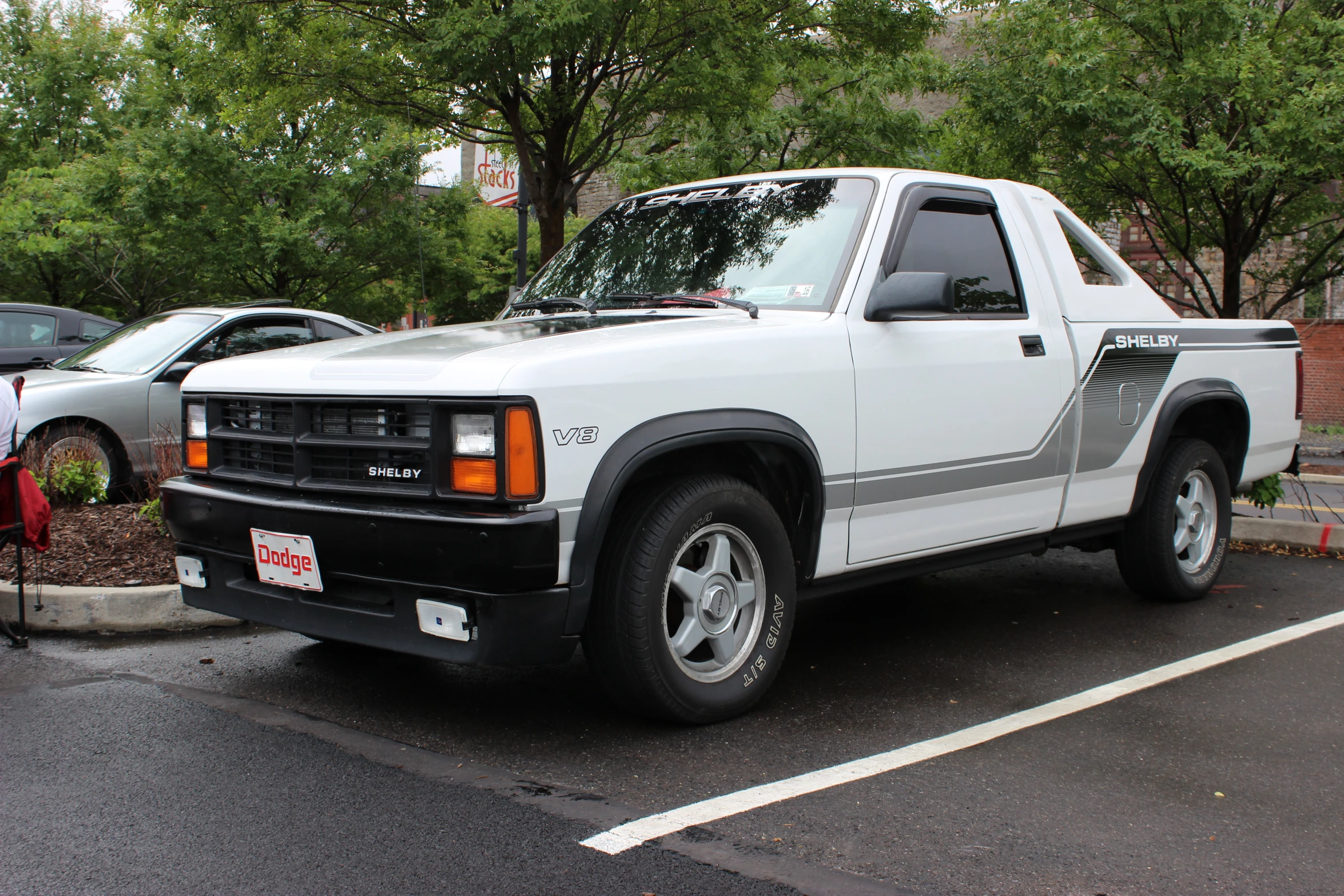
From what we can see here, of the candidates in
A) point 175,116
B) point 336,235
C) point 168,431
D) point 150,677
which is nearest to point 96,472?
point 168,431

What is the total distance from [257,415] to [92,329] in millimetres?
10281

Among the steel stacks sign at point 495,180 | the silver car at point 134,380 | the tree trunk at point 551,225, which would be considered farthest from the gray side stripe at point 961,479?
the steel stacks sign at point 495,180

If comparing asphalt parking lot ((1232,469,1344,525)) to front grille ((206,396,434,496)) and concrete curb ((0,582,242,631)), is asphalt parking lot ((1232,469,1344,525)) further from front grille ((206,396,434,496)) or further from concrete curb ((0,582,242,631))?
concrete curb ((0,582,242,631))

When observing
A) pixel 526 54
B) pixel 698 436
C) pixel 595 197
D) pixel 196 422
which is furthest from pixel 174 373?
pixel 595 197

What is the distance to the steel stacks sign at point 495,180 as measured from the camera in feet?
72.6

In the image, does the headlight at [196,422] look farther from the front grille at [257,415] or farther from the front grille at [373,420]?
the front grille at [373,420]

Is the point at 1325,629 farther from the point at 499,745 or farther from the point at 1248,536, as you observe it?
the point at 499,745

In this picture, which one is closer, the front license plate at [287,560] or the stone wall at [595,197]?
→ the front license plate at [287,560]

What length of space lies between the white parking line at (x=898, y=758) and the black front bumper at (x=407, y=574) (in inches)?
25.2

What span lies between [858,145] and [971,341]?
22.5 ft

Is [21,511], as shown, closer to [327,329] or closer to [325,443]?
[325,443]

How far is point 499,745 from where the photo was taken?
387 centimetres

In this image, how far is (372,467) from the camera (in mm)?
3729

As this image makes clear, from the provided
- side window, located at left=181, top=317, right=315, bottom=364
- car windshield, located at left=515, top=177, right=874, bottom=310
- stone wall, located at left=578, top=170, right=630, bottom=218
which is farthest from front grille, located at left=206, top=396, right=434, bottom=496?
stone wall, located at left=578, top=170, right=630, bottom=218
